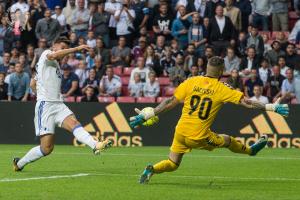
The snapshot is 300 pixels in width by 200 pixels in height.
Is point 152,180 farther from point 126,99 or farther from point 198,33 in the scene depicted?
point 198,33

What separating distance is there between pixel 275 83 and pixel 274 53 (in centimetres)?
151

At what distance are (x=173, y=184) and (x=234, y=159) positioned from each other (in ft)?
18.8

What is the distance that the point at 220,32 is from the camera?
89.7 feet

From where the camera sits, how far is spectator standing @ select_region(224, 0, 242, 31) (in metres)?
27.8

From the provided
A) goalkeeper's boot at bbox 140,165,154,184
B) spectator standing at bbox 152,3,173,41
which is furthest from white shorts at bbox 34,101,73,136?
spectator standing at bbox 152,3,173,41

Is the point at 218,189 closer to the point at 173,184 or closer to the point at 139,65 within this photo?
the point at 173,184

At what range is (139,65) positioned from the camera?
87.0ft

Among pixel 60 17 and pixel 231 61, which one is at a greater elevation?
pixel 60 17

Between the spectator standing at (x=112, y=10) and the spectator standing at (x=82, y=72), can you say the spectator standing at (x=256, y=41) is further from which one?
the spectator standing at (x=82, y=72)

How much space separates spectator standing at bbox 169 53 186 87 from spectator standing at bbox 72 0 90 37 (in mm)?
4009

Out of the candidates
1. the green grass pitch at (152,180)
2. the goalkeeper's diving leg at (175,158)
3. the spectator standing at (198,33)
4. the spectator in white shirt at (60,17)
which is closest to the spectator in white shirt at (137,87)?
the spectator standing at (198,33)

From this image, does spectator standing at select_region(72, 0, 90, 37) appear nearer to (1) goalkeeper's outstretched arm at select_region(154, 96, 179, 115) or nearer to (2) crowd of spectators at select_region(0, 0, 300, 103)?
(2) crowd of spectators at select_region(0, 0, 300, 103)

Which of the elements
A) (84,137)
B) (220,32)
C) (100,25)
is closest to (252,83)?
(220,32)

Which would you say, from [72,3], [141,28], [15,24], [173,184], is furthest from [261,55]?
[173,184]
